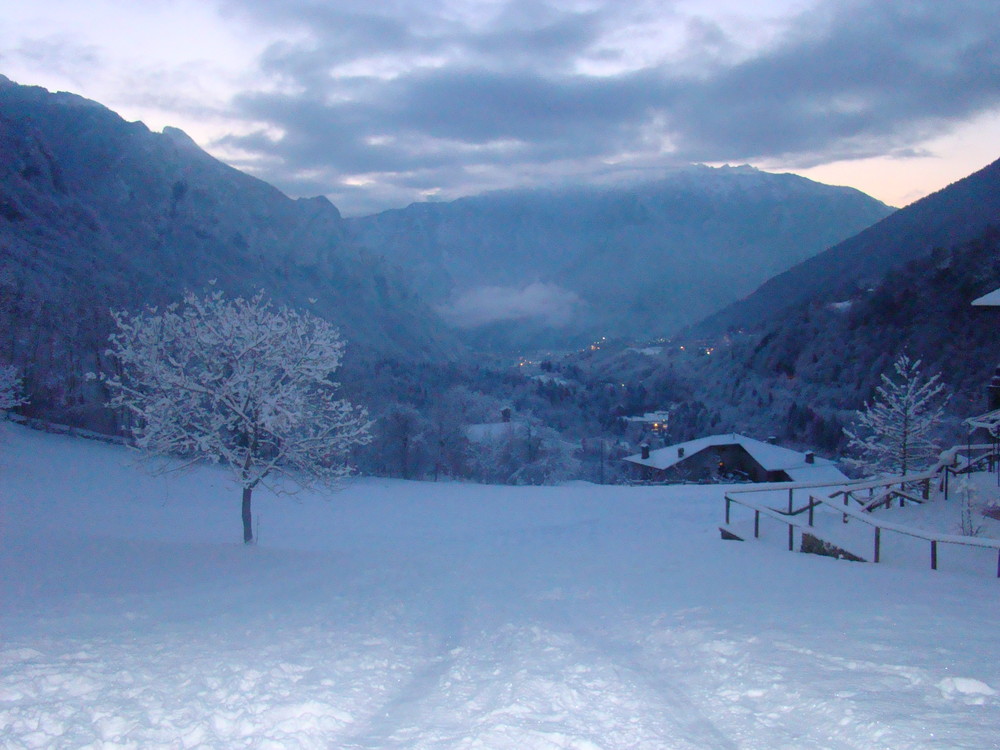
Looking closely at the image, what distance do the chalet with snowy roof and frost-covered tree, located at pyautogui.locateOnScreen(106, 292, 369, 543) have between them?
45057 millimetres

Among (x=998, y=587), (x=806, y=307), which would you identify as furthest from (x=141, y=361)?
(x=806, y=307)

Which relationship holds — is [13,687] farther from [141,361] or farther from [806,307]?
[806,307]

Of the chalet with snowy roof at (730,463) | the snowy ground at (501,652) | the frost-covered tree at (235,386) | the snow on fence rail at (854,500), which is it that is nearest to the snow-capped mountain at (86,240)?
the frost-covered tree at (235,386)

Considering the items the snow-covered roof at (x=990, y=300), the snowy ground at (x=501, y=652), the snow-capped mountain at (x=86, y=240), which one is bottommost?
the snowy ground at (x=501, y=652)

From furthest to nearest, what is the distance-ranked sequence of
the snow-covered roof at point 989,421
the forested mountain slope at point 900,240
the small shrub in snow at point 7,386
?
1. the forested mountain slope at point 900,240
2. the small shrub in snow at point 7,386
3. the snow-covered roof at point 989,421

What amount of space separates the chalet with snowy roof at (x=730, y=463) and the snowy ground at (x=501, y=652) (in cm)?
4673

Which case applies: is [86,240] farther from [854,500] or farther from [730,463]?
[854,500]

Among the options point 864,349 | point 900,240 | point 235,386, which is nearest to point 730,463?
point 235,386

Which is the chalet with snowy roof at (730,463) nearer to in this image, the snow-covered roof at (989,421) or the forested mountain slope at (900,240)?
the snow-covered roof at (989,421)

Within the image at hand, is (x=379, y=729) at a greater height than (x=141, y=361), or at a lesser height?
lesser

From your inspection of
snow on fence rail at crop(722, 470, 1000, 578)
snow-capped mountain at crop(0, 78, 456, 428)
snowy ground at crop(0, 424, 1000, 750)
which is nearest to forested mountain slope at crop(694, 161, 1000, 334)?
snow-capped mountain at crop(0, 78, 456, 428)

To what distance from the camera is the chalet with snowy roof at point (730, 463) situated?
57500 mm

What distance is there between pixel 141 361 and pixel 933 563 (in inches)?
646

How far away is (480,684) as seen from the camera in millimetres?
6188
